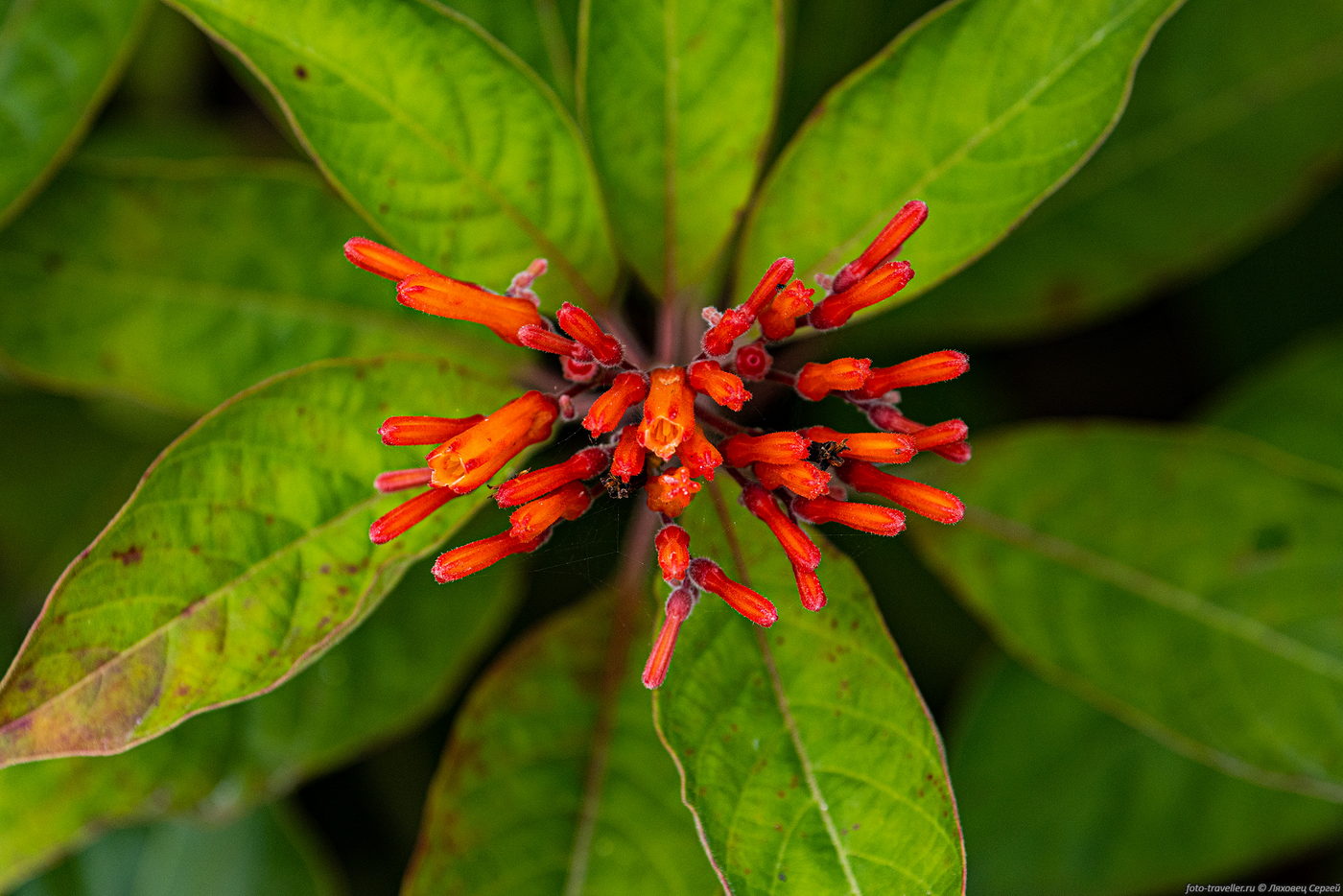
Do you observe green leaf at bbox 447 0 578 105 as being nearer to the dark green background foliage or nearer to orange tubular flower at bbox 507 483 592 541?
the dark green background foliage

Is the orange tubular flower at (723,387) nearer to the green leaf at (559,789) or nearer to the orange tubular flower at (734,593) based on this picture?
the orange tubular flower at (734,593)

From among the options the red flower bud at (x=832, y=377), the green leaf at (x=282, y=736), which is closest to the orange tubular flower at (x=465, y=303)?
the red flower bud at (x=832, y=377)

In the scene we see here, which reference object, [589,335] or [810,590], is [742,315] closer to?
[589,335]

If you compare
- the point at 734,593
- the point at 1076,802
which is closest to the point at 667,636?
the point at 734,593

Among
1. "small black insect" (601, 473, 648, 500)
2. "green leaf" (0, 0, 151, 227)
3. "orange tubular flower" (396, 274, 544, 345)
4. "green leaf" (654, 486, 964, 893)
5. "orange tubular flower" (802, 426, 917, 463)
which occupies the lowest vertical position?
"green leaf" (654, 486, 964, 893)

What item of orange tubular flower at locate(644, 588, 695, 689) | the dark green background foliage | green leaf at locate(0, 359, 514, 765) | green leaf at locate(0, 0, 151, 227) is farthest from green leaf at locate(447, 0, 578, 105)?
orange tubular flower at locate(644, 588, 695, 689)
